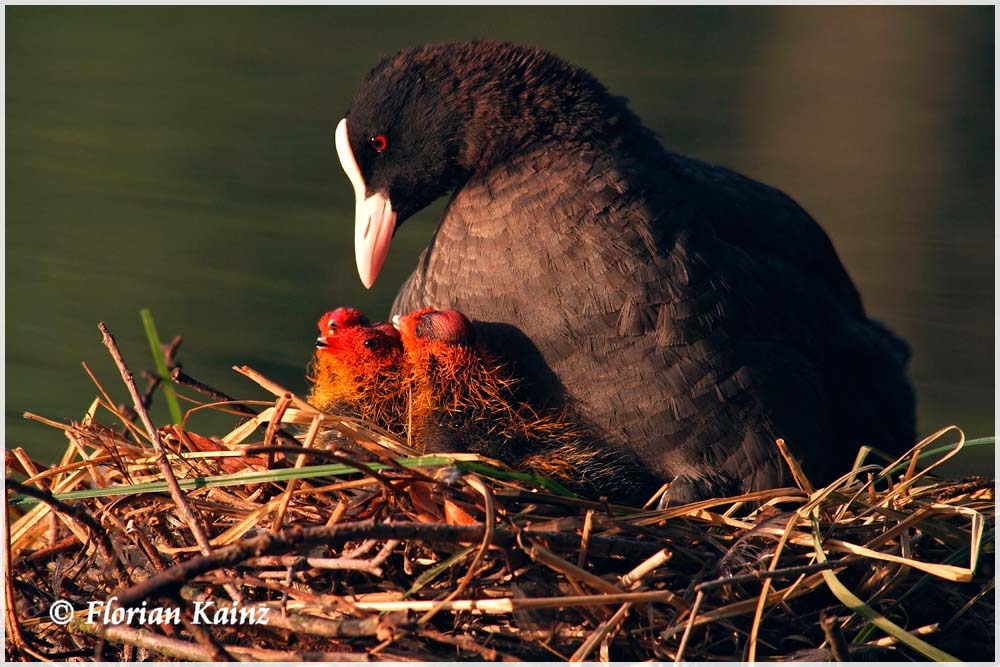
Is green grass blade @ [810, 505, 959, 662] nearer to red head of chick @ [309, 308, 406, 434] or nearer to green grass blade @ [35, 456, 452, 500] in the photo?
green grass blade @ [35, 456, 452, 500]

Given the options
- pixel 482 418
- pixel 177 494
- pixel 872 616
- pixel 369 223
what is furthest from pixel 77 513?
pixel 872 616

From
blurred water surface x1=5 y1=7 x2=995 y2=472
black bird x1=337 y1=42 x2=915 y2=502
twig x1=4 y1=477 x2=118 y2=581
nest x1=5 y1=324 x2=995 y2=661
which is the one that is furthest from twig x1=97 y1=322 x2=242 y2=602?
blurred water surface x1=5 y1=7 x2=995 y2=472

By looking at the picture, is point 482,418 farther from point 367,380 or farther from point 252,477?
point 252,477

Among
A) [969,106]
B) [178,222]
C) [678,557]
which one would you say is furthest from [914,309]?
[678,557]

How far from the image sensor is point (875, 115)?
7707 millimetres

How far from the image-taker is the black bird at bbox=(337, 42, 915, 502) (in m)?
2.52

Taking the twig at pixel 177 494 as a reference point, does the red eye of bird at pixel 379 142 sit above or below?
above

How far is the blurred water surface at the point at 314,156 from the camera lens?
4996 millimetres

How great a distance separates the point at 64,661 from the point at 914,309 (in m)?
4.07

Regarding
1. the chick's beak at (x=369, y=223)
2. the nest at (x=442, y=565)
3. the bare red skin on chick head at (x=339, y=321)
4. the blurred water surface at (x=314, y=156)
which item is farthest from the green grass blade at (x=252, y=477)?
the blurred water surface at (x=314, y=156)

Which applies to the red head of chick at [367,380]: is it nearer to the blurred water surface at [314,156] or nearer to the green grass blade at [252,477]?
the green grass blade at [252,477]

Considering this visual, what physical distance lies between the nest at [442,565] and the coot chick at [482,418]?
4.0 inches

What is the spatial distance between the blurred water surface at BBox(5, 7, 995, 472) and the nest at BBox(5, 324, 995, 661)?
1932 mm

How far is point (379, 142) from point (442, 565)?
1.03m
